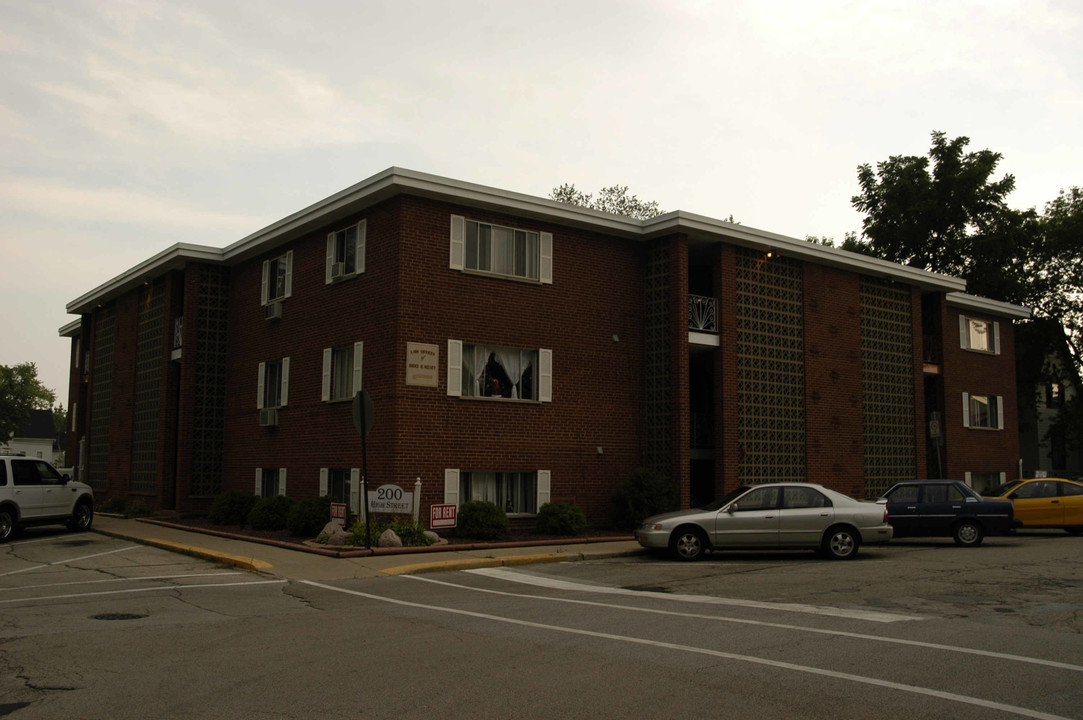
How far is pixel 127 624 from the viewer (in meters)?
9.97

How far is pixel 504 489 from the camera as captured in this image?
830 inches

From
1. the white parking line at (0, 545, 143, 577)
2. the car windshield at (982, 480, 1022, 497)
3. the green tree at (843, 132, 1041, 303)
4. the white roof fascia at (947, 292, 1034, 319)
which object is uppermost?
the green tree at (843, 132, 1041, 303)

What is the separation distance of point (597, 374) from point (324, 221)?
7.79m

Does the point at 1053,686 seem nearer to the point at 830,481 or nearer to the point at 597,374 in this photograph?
the point at 597,374

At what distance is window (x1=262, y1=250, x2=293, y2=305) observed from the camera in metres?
24.2

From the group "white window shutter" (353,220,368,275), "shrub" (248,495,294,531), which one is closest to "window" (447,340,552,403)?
"white window shutter" (353,220,368,275)

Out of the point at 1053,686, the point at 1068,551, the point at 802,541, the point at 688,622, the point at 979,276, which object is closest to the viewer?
the point at 1053,686

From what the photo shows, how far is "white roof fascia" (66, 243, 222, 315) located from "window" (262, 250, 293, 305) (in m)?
2.33

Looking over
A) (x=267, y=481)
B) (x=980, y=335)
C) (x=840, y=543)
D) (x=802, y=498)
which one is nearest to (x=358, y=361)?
(x=267, y=481)

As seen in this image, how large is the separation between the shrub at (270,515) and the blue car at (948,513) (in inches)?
535

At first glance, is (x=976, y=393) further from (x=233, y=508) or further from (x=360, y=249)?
(x=233, y=508)

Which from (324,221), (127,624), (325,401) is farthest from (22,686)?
(324,221)

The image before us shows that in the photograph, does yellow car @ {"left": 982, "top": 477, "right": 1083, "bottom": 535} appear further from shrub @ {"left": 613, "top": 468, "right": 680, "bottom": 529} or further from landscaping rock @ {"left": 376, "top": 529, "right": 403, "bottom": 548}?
landscaping rock @ {"left": 376, "top": 529, "right": 403, "bottom": 548}

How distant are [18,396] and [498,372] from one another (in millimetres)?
88298
